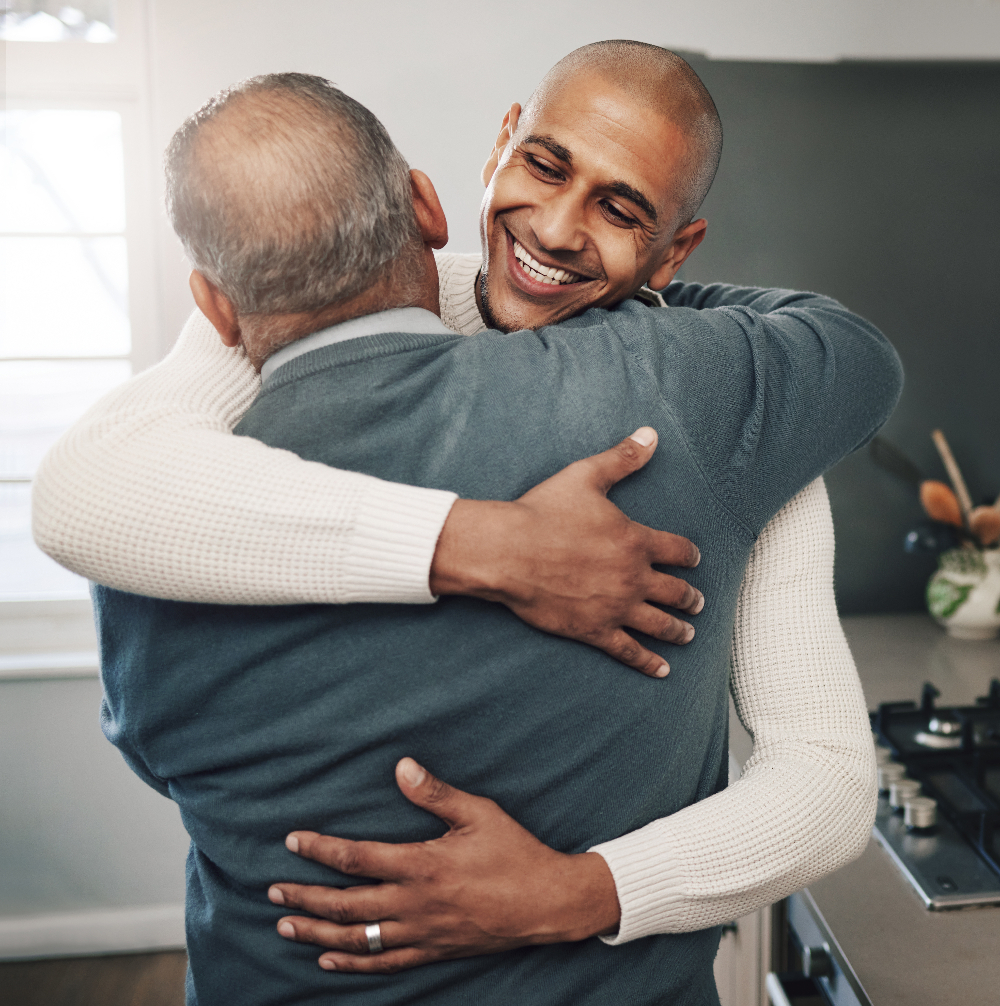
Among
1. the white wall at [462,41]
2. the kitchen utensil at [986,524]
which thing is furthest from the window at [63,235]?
the kitchen utensil at [986,524]

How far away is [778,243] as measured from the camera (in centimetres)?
207

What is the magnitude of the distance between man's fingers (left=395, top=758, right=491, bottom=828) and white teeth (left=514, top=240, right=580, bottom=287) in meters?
0.57

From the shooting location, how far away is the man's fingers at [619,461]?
26.4 inches

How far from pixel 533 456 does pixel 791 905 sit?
0.88 meters

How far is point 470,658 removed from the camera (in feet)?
2.24

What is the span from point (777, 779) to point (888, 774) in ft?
2.21

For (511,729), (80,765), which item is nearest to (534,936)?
(511,729)

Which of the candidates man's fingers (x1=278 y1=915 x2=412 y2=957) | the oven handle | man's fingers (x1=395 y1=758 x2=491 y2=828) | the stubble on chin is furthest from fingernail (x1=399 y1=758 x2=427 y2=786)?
the oven handle

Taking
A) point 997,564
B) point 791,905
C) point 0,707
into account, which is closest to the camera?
point 791,905

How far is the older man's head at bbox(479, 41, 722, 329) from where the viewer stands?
0.94 m

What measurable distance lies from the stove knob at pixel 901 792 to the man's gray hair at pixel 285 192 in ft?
3.45

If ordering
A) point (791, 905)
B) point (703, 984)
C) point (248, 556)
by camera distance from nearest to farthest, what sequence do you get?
1. point (248, 556)
2. point (703, 984)
3. point (791, 905)

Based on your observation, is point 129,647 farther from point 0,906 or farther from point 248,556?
point 0,906

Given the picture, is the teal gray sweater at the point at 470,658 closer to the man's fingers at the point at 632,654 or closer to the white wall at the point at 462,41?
the man's fingers at the point at 632,654
